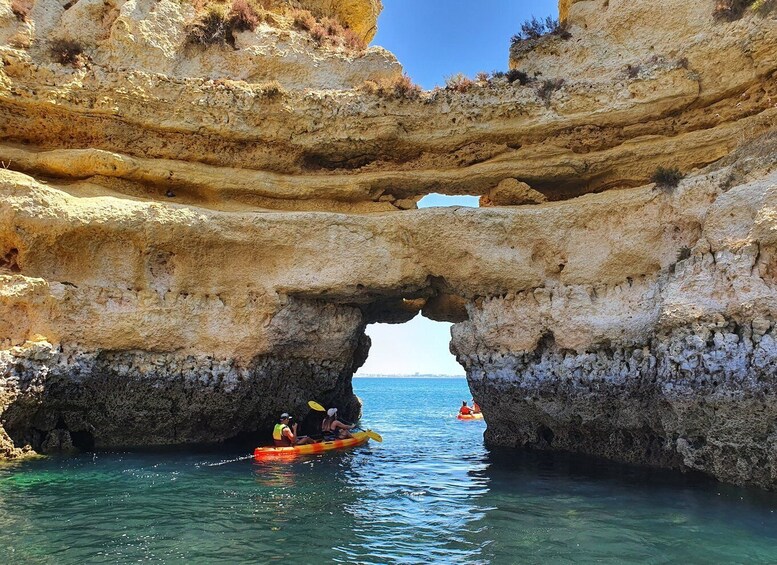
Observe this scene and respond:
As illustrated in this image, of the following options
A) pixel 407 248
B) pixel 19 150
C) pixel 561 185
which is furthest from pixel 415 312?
pixel 19 150

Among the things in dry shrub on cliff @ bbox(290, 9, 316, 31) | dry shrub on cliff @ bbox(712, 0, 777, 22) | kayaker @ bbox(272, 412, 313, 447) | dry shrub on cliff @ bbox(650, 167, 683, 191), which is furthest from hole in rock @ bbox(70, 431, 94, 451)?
dry shrub on cliff @ bbox(712, 0, 777, 22)

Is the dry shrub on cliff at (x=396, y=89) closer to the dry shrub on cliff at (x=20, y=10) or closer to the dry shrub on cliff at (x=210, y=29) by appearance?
the dry shrub on cliff at (x=210, y=29)

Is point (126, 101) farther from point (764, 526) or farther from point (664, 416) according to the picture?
point (764, 526)

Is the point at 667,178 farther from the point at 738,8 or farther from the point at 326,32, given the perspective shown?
the point at 326,32

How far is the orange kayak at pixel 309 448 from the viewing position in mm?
16484

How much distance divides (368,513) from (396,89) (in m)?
12.8

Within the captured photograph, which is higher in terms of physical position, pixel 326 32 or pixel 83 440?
pixel 326 32

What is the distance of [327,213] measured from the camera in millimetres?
17438

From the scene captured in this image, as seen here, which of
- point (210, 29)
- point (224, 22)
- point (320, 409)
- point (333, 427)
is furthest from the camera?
point (333, 427)

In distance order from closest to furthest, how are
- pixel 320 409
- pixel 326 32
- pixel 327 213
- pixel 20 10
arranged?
pixel 327 213
pixel 20 10
pixel 320 409
pixel 326 32

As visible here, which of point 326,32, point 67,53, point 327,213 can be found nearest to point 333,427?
point 327,213

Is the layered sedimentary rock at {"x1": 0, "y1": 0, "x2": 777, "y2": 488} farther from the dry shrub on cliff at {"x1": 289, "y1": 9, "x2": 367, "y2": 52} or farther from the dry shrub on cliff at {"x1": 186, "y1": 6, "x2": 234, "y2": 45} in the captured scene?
the dry shrub on cliff at {"x1": 289, "y1": 9, "x2": 367, "y2": 52}

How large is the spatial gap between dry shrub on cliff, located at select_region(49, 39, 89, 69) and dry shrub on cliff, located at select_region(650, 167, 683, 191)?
16951 millimetres

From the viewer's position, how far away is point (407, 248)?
56.9ft
